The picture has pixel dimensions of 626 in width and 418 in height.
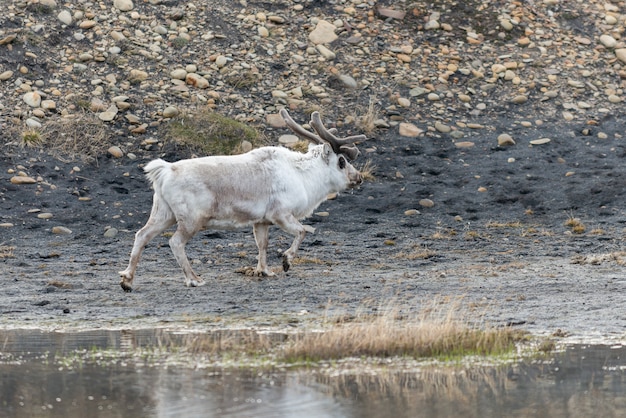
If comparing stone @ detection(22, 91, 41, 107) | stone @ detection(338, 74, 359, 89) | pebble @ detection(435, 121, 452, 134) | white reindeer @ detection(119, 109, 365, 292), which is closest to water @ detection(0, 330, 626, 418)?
white reindeer @ detection(119, 109, 365, 292)

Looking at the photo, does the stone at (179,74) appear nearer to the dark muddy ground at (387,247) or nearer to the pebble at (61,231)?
the dark muddy ground at (387,247)

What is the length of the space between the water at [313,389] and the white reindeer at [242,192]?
3391 millimetres

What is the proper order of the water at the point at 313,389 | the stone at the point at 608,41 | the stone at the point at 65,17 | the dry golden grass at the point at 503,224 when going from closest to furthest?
the water at the point at 313,389, the dry golden grass at the point at 503,224, the stone at the point at 65,17, the stone at the point at 608,41

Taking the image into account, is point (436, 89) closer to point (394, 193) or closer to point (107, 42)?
point (394, 193)

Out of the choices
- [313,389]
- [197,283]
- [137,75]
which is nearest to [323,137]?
[197,283]

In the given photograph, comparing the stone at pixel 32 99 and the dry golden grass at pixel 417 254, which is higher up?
the dry golden grass at pixel 417 254

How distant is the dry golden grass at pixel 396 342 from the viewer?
973 centimetres

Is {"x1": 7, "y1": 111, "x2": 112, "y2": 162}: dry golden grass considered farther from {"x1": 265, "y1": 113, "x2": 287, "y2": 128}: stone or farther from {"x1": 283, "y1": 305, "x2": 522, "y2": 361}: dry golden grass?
{"x1": 283, "y1": 305, "x2": 522, "y2": 361}: dry golden grass

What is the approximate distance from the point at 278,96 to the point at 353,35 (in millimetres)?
2466

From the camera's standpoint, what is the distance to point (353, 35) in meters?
22.0

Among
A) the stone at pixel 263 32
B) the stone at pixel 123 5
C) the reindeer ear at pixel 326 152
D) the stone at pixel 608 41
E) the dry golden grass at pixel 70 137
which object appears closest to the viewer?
the reindeer ear at pixel 326 152

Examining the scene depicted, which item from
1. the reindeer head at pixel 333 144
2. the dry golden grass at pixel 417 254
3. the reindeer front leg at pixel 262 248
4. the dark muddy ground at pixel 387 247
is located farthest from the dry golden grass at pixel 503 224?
the reindeer front leg at pixel 262 248

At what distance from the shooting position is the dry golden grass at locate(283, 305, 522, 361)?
9.73 m

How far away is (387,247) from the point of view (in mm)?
15828
